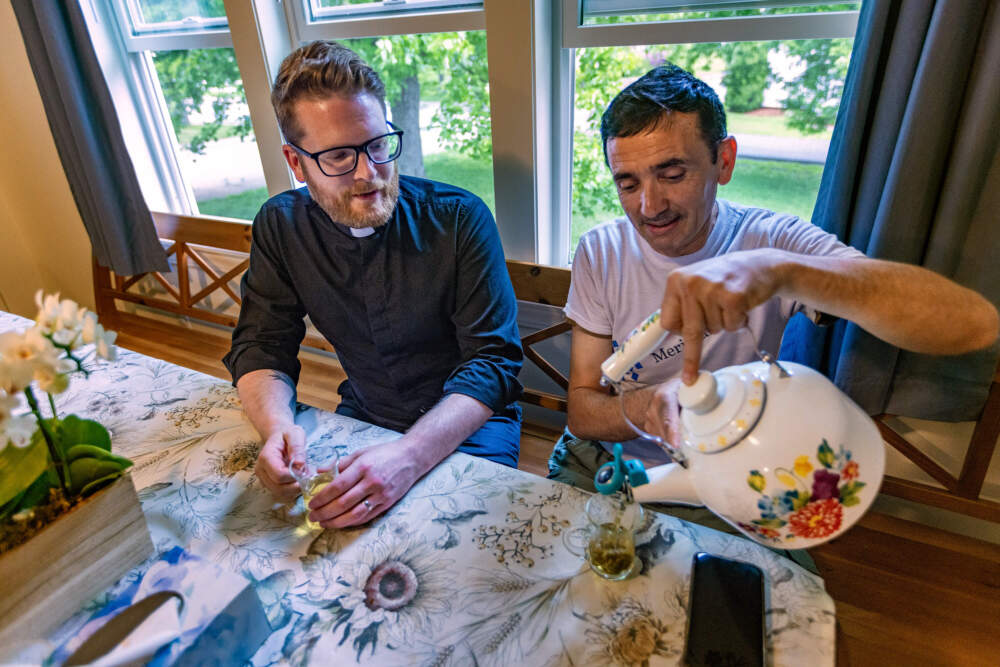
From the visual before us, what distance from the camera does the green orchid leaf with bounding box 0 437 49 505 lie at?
0.59 m

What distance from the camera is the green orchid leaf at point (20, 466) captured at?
587 millimetres

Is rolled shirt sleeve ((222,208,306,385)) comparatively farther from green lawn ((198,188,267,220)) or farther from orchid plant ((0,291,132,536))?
green lawn ((198,188,267,220))

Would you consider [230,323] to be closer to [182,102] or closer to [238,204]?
[238,204]

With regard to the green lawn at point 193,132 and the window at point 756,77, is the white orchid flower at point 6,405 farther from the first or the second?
the green lawn at point 193,132

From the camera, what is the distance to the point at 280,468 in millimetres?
838

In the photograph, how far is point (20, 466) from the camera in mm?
598

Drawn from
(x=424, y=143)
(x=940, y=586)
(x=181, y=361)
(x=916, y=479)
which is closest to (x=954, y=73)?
(x=916, y=479)

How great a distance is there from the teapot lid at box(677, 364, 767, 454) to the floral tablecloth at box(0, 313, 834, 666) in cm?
20

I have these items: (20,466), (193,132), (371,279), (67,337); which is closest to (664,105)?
(371,279)

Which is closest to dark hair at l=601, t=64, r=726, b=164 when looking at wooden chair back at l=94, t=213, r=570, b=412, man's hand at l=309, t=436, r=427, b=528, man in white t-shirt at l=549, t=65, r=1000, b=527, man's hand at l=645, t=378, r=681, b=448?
man in white t-shirt at l=549, t=65, r=1000, b=527

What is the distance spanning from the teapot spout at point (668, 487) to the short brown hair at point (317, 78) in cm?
95

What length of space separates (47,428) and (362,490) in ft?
1.22

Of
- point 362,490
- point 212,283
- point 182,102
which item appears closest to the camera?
point 362,490

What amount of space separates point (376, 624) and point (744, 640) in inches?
16.1
